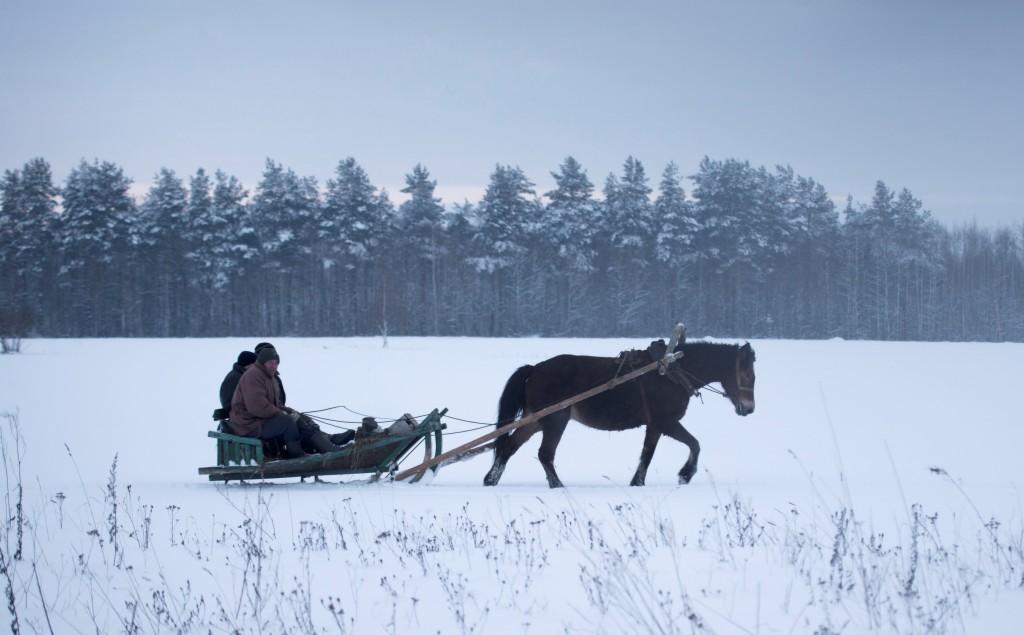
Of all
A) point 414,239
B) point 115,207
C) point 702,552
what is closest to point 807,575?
point 702,552

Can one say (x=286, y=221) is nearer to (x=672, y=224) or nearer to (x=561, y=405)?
(x=672, y=224)

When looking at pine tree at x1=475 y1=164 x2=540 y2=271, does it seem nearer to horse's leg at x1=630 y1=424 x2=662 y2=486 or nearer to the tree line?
the tree line

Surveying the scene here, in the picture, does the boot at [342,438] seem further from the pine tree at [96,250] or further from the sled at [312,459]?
the pine tree at [96,250]

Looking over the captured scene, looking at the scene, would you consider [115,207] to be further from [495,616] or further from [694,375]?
[495,616]

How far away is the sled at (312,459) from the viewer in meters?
8.61

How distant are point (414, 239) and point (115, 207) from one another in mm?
18441

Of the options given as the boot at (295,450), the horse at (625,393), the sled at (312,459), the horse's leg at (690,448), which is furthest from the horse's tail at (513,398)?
the boot at (295,450)

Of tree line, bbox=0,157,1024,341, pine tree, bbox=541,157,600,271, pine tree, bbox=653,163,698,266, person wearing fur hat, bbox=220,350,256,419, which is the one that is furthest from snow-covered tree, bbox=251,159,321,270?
person wearing fur hat, bbox=220,350,256,419

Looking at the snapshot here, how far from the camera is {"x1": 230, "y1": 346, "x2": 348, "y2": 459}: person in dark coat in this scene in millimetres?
8719

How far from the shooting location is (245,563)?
565cm

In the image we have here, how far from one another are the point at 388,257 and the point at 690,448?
4400cm

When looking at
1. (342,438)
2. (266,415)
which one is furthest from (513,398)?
(266,415)

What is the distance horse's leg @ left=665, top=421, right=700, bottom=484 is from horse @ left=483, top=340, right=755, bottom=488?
0.05 ft

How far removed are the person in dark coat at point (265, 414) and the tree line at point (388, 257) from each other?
39.6 m
